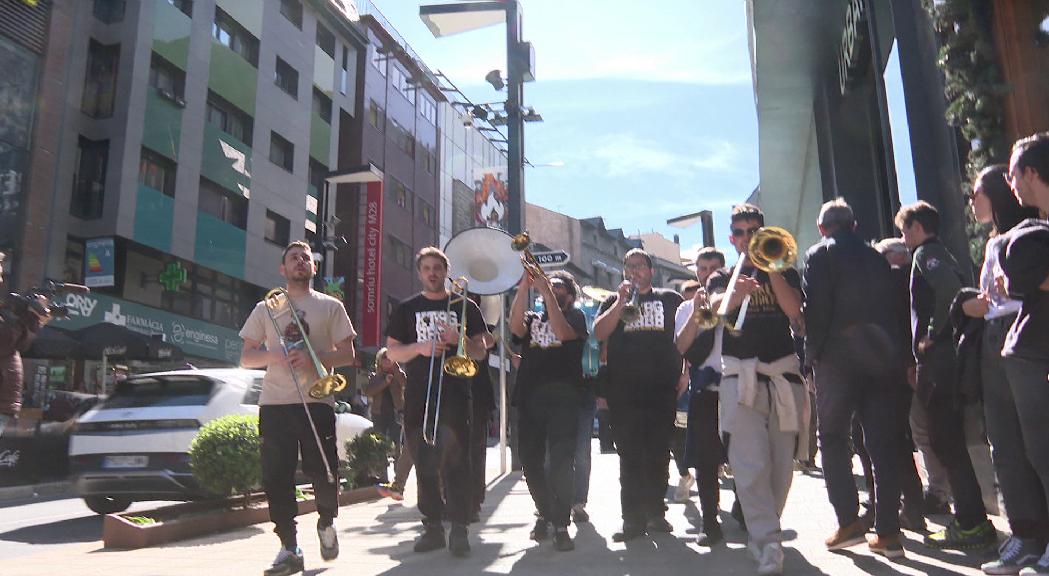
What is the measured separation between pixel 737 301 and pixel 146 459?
20.0 feet

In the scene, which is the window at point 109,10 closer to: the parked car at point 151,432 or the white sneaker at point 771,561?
the parked car at point 151,432

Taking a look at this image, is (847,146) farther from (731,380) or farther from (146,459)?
(146,459)

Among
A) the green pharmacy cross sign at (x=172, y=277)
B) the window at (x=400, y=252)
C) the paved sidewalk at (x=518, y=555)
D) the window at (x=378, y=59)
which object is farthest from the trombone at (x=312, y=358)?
the window at (x=378, y=59)

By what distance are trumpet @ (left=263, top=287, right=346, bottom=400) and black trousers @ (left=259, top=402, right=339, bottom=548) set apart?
166 mm

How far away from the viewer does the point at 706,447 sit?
5242mm

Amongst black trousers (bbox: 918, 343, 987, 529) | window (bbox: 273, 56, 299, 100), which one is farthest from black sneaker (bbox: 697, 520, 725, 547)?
window (bbox: 273, 56, 299, 100)

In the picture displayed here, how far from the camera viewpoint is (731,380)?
445 cm

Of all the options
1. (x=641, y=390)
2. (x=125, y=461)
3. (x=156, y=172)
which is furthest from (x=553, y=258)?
(x=156, y=172)

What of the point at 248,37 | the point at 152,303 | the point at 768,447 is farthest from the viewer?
the point at 248,37

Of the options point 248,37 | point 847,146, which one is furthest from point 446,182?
point 847,146

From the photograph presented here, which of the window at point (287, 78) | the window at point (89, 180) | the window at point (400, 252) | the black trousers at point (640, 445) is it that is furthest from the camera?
the window at point (400, 252)

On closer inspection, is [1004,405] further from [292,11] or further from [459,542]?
[292,11]

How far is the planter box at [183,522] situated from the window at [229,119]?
→ 67.9ft

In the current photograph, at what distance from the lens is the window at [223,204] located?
83.6 ft
